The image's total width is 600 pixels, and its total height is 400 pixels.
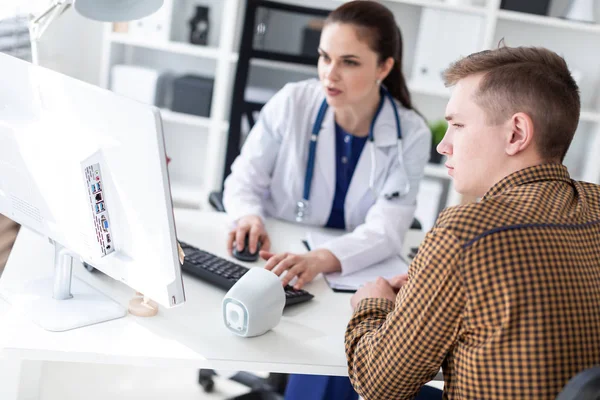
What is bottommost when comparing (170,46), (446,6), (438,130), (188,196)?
(188,196)

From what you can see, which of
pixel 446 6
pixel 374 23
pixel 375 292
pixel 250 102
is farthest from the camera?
pixel 446 6

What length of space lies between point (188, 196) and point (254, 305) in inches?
94.3

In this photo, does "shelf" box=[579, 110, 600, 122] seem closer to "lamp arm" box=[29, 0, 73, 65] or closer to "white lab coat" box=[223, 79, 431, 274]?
"white lab coat" box=[223, 79, 431, 274]

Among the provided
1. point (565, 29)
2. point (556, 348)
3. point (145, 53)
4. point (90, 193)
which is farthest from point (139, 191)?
point (565, 29)

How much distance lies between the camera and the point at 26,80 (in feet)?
3.63

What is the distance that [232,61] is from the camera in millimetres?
3264

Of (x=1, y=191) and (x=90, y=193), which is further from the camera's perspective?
(x=1, y=191)

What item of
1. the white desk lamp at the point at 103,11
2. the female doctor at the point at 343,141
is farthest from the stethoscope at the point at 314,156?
the white desk lamp at the point at 103,11

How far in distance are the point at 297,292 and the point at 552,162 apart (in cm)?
55

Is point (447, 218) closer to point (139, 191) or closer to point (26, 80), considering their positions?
point (139, 191)

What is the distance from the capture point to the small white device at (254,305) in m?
1.16

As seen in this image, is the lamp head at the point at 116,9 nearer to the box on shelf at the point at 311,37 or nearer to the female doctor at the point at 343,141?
the female doctor at the point at 343,141

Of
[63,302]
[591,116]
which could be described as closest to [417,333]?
[63,302]

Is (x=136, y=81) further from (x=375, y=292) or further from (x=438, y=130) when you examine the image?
(x=375, y=292)
